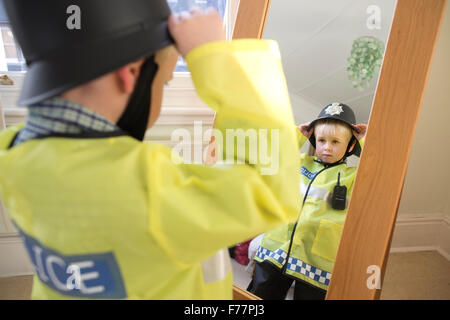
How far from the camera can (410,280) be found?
1.59 metres

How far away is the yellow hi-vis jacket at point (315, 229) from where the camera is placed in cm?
86

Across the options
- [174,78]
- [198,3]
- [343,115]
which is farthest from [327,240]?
[198,3]

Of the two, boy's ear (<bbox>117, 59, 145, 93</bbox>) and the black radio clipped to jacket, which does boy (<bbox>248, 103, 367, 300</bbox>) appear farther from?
boy's ear (<bbox>117, 59, 145, 93</bbox>)

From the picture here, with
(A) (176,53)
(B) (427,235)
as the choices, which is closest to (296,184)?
(A) (176,53)

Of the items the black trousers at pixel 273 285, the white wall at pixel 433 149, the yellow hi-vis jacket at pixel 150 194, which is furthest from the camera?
the white wall at pixel 433 149

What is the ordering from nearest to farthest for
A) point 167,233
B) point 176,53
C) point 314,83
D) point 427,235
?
point 167,233
point 176,53
point 314,83
point 427,235

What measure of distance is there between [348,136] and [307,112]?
0.15 meters

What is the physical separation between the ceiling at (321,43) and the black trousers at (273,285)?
1.62 ft

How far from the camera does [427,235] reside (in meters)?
1.72

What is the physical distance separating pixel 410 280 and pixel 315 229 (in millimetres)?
1093

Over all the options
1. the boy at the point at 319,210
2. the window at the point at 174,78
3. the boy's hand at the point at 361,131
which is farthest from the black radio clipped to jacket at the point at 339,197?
the window at the point at 174,78

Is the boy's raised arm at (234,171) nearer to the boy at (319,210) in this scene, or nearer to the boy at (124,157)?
the boy at (124,157)

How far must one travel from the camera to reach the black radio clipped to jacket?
0.84m

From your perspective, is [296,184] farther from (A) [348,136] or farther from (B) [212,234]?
(A) [348,136]
